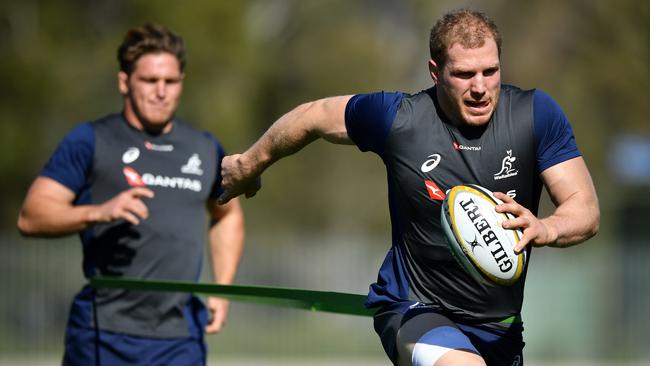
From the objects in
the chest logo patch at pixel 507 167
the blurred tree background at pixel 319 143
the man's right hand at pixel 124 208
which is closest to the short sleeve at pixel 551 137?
the chest logo patch at pixel 507 167

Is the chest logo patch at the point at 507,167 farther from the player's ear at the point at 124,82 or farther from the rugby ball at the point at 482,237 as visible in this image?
the player's ear at the point at 124,82

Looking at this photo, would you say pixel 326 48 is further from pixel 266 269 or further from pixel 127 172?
pixel 127 172

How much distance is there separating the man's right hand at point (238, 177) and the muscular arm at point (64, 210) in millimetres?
768

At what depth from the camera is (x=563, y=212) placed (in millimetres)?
5430

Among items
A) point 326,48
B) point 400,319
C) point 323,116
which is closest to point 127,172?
point 323,116

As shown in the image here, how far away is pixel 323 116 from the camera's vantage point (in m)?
5.98

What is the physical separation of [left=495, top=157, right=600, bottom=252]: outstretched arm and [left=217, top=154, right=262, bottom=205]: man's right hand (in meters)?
1.60

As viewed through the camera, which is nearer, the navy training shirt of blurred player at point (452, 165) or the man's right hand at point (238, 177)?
the navy training shirt of blurred player at point (452, 165)

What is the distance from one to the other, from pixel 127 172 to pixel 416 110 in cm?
259

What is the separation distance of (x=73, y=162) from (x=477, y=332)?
3.05 m

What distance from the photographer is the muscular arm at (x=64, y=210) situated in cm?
700

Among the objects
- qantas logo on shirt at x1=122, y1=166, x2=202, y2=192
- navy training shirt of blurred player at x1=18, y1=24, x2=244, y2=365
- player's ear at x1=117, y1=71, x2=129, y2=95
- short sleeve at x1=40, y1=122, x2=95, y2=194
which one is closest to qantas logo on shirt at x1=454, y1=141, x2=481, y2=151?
navy training shirt of blurred player at x1=18, y1=24, x2=244, y2=365

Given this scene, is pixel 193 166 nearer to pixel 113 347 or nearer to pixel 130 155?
pixel 130 155

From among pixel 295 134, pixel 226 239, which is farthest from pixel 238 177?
pixel 226 239
